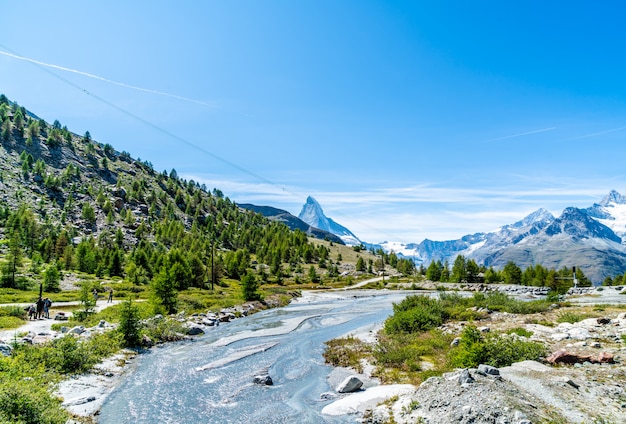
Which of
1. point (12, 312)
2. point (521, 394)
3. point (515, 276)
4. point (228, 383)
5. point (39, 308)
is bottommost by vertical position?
point (228, 383)

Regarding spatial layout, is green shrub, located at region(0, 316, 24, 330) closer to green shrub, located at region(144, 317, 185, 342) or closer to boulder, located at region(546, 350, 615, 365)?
green shrub, located at region(144, 317, 185, 342)

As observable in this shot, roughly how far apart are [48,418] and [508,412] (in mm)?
19493

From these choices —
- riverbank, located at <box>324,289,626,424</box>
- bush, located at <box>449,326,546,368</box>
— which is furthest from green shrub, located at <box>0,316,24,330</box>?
bush, located at <box>449,326,546,368</box>

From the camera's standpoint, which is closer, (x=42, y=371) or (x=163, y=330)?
(x=42, y=371)

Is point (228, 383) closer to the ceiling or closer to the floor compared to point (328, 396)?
closer to the floor

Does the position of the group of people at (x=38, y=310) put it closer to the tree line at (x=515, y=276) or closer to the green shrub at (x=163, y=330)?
the green shrub at (x=163, y=330)

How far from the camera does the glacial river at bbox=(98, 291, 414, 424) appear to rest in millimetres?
20406

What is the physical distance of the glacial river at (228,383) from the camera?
20.4 metres

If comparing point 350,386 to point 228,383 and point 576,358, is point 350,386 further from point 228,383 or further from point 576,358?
point 576,358

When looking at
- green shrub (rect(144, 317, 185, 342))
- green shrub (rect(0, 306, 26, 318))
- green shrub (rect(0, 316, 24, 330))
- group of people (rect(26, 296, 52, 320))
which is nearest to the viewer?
green shrub (rect(0, 316, 24, 330))

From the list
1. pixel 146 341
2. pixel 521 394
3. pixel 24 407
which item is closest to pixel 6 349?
pixel 24 407

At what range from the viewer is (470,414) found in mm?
15461

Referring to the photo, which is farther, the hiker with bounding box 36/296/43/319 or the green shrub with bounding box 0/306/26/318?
the hiker with bounding box 36/296/43/319

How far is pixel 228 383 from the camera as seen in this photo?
86.1 ft
